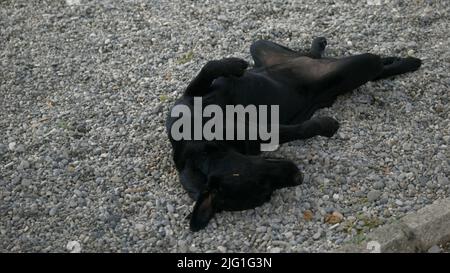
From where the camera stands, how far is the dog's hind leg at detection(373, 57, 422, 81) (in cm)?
482

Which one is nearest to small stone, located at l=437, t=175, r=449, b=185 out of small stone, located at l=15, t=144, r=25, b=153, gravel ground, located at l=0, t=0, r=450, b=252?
gravel ground, located at l=0, t=0, r=450, b=252

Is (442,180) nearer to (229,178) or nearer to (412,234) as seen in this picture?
(412,234)

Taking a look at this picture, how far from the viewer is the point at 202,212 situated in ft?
12.5

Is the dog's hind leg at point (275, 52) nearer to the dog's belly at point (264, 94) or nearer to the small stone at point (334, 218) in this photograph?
the dog's belly at point (264, 94)

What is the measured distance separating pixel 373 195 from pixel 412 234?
0.38m

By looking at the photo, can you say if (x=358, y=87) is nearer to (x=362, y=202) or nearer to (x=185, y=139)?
(x=362, y=202)

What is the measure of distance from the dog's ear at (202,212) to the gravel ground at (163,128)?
0.06m

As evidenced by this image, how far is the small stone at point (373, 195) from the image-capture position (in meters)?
3.96

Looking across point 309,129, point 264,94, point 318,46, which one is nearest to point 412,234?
point 309,129

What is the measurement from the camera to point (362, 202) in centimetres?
396

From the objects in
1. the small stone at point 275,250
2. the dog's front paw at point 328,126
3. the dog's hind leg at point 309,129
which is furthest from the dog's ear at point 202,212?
the dog's front paw at point 328,126

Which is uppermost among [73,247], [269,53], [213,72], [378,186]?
[213,72]

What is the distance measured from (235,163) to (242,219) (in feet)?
1.16

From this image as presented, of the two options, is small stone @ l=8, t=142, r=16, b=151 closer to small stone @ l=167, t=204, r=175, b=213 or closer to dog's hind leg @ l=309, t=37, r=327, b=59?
small stone @ l=167, t=204, r=175, b=213
